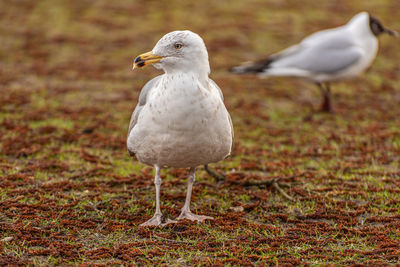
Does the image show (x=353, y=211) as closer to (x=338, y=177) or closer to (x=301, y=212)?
(x=301, y=212)

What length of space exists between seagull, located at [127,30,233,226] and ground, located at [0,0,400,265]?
2.19 ft

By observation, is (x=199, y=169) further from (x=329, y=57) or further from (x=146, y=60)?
(x=329, y=57)

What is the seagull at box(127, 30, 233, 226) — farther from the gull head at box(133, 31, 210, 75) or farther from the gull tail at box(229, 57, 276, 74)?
the gull tail at box(229, 57, 276, 74)

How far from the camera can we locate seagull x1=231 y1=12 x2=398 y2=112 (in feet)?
30.4

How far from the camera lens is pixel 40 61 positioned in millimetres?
11594

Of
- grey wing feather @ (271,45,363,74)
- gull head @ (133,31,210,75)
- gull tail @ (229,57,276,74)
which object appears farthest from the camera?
gull tail @ (229,57,276,74)

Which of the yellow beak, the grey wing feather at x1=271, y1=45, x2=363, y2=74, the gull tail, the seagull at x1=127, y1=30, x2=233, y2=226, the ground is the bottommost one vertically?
the ground

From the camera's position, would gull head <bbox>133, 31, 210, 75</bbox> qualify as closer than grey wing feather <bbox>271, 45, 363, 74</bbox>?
Yes

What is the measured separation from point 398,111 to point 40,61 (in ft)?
24.3

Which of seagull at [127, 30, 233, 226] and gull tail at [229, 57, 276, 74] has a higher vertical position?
seagull at [127, 30, 233, 226]

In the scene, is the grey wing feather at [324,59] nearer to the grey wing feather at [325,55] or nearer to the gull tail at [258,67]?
the grey wing feather at [325,55]

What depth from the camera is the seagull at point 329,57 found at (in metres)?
9.27

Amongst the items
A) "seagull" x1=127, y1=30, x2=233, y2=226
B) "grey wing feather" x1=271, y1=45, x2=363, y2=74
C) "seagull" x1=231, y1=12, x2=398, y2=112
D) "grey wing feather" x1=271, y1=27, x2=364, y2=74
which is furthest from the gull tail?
"seagull" x1=127, y1=30, x2=233, y2=226

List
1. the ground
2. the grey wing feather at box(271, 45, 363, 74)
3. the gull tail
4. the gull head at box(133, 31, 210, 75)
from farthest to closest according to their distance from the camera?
1. the gull tail
2. the grey wing feather at box(271, 45, 363, 74)
3. the gull head at box(133, 31, 210, 75)
4. the ground
